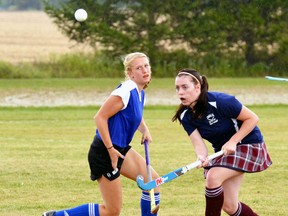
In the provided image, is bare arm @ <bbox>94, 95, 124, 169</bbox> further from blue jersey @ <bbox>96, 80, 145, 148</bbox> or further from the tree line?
the tree line

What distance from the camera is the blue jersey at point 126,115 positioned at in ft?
26.3

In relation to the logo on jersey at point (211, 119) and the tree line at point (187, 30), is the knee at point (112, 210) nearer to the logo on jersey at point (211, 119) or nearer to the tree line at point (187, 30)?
the logo on jersey at point (211, 119)

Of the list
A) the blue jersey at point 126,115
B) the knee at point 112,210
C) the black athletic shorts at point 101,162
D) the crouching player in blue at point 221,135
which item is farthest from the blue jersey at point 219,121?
the knee at point 112,210

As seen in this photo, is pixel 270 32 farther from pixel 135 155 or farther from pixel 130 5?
pixel 135 155

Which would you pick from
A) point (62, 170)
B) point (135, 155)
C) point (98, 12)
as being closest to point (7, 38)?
point (98, 12)

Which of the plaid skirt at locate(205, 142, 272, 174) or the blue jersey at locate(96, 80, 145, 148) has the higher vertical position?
the blue jersey at locate(96, 80, 145, 148)

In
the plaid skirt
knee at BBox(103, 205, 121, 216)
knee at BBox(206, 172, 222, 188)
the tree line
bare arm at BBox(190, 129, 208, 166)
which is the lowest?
the tree line

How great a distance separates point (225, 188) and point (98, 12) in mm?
25140

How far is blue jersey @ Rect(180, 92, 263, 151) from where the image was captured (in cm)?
797

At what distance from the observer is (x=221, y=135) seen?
8.16 meters

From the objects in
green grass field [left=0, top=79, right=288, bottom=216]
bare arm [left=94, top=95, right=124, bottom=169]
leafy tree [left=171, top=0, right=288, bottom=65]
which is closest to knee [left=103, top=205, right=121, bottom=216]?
bare arm [left=94, top=95, right=124, bottom=169]

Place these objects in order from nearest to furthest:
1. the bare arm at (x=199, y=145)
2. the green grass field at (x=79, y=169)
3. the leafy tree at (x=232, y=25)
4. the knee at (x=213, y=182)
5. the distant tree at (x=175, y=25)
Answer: the knee at (x=213, y=182) < the bare arm at (x=199, y=145) < the green grass field at (x=79, y=169) < the distant tree at (x=175, y=25) < the leafy tree at (x=232, y=25)

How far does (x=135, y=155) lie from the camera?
336 inches

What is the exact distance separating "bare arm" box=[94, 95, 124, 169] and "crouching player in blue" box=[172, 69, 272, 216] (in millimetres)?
561
